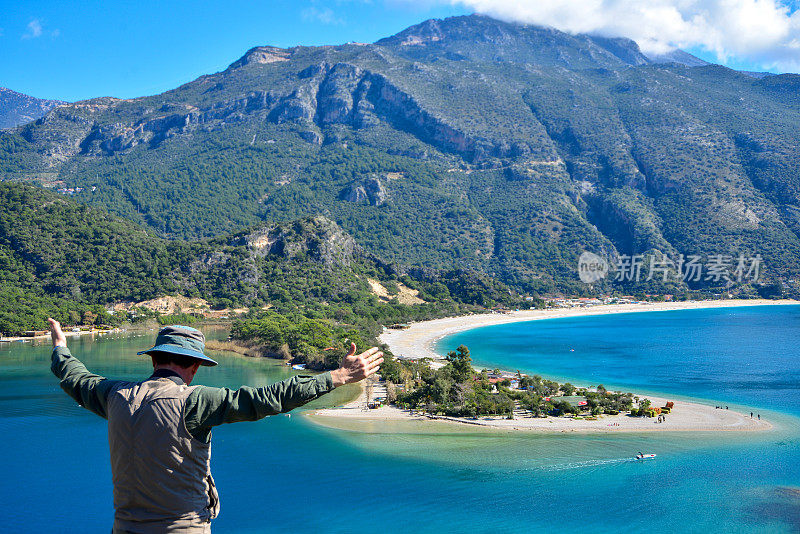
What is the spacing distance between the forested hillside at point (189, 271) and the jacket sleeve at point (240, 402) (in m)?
68.3

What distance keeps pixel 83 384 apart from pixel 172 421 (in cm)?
67

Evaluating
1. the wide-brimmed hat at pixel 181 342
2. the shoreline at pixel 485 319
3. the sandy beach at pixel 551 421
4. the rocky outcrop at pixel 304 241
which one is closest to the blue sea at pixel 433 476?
the sandy beach at pixel 551 421

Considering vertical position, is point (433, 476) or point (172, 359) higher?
point (172, 359)

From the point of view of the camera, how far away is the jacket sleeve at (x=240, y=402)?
115 inches

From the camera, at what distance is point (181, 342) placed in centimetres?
320

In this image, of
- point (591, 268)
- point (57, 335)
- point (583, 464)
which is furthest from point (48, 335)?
point (591, 268)

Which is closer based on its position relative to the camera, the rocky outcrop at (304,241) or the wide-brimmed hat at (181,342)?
the wide-brimmed hat at (181,342)

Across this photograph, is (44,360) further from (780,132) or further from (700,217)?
(780,132)

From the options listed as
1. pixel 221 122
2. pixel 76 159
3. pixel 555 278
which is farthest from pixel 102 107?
pixel 555 278

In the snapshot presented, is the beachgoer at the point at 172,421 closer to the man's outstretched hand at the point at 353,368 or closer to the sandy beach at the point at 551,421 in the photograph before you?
the man's outstretched hand at the point at 353,368

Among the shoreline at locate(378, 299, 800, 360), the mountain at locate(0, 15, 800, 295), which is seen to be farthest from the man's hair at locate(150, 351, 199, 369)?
the mountain at locate(0, 15, 800, 295)

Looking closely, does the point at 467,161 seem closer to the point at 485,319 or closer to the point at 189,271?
the point at 485,319

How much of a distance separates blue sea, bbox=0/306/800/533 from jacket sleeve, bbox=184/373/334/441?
18.2 metres

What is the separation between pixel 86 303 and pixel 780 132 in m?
152
